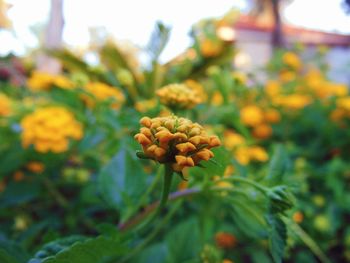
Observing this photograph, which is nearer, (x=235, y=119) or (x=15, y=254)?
(x=15, y=254)

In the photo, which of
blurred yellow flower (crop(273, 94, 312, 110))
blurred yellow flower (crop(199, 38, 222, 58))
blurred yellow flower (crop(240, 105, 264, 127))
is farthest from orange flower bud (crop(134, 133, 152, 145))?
blurred yellow flower (crop(199, 38, 222, 58))

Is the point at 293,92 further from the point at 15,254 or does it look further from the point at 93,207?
the point at 15,254

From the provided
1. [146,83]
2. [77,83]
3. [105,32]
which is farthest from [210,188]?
[105,32]

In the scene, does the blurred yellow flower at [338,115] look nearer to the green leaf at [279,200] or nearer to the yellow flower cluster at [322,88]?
the yellow flower cluster at [322,88]

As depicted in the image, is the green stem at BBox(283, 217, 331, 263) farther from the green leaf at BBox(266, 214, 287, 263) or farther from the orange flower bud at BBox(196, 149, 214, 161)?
the orange flower bud at BBox(196, 149, 214, 161)

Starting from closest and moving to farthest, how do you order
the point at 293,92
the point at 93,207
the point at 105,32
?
the point at 93,207, the point at 293,92, the point at 105,32

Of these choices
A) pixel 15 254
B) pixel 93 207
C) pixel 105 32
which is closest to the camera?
pixel 15 254

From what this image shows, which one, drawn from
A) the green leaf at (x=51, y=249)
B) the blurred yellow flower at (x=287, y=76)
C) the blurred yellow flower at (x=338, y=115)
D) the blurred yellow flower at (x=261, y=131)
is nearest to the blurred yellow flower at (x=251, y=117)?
the blurred yellow flower at (x=261, y=131)
